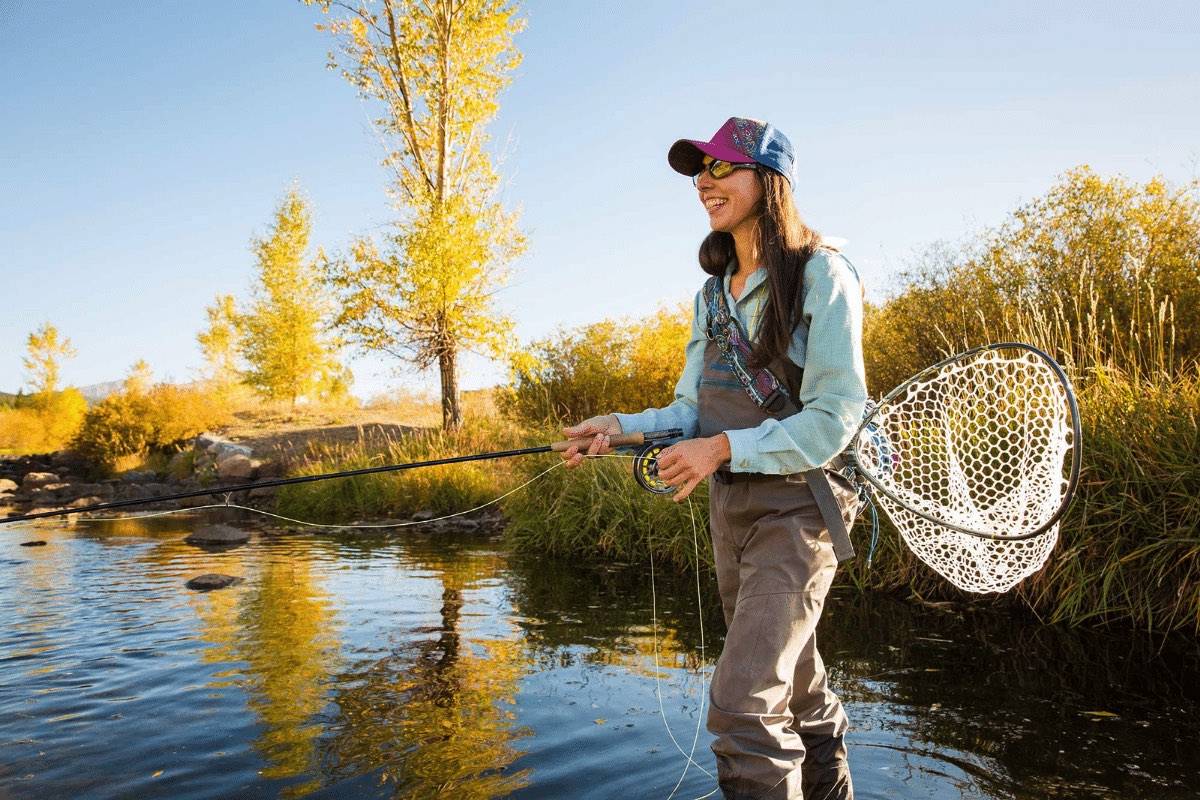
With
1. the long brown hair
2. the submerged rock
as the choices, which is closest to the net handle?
the long brown hair

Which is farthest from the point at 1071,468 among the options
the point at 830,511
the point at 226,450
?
the point at 226,450

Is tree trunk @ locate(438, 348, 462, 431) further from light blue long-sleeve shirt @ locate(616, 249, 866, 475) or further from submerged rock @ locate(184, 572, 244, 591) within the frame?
light blue long-sleeve shirt @ locate(616, 249, 866, 475)

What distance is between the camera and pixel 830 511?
238 centimetres

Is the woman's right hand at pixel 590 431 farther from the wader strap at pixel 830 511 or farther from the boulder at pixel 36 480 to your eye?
the boulder at pixel 36 480

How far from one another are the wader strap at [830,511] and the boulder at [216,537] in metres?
10.8

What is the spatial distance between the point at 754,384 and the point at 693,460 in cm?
40

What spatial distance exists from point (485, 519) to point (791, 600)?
10.9 metres

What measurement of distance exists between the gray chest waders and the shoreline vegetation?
1.62 meters

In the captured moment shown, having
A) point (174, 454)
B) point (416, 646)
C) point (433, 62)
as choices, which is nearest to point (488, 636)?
point (416, 646)

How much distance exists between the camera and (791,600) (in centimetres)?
231

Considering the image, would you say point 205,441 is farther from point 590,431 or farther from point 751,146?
point 751,146

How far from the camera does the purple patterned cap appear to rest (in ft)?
8.32

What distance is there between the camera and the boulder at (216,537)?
37.9 feet

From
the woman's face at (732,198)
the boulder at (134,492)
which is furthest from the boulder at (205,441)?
the woman's face at (732,198)
